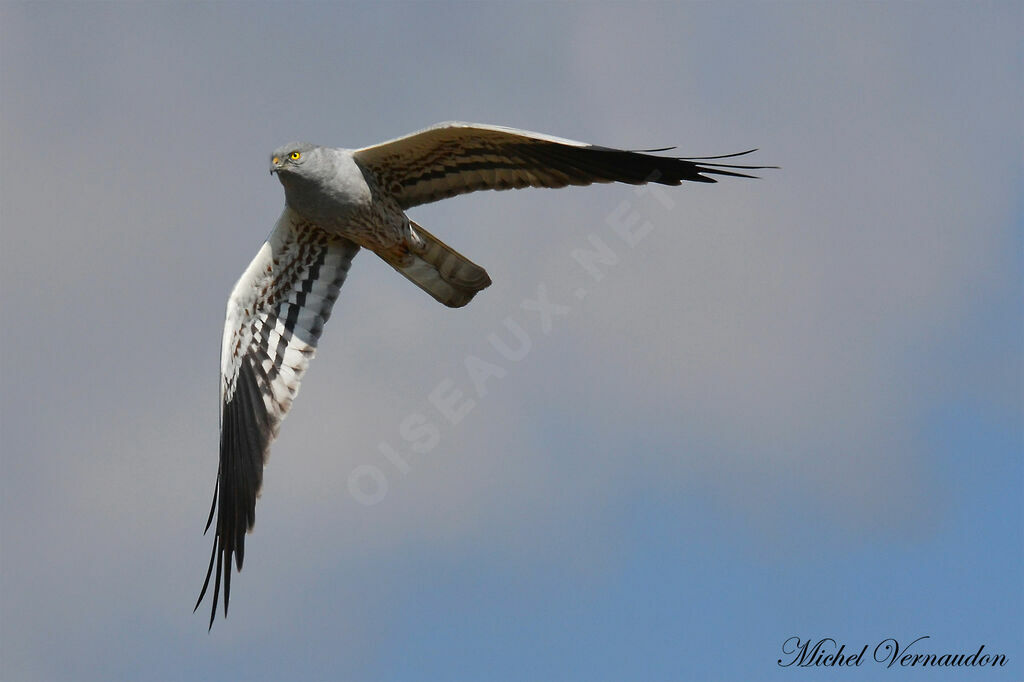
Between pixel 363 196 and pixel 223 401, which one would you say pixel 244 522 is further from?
pixel 363 196

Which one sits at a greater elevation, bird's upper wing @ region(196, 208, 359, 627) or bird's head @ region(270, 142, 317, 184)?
bird's head @ region(270, 142, 317, 184)

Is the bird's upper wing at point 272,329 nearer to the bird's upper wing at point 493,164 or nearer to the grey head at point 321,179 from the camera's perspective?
the grey head at point 321,179

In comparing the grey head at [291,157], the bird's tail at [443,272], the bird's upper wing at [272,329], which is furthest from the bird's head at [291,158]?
the bird's tail at [443,272]

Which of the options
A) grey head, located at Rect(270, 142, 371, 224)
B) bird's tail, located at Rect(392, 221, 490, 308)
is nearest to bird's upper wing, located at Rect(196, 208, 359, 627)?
grey head, located at Rect(270, 142, 371, 224)

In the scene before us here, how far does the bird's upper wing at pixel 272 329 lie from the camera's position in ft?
41.9

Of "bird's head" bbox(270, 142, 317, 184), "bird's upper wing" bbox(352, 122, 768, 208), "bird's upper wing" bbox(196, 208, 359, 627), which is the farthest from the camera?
"bird's upper wing" bbox(196, 208, 359, 627)

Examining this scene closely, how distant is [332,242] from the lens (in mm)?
13273

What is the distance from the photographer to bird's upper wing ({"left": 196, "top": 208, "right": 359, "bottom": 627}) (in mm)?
12766

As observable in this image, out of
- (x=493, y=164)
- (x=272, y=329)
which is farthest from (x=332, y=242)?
(x=493, y=164)

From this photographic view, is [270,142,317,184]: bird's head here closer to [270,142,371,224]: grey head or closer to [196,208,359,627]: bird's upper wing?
[270,142,371,224]: grey head

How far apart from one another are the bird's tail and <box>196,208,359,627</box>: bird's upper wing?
111cm

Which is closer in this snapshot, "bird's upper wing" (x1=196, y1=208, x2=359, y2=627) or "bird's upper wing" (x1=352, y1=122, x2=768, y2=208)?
"bird's upper wing" (x1=352, y1=122, x2=768, y2=208)

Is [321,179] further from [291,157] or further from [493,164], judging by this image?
[493,164]

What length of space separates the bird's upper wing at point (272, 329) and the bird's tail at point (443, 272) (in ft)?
3.63
